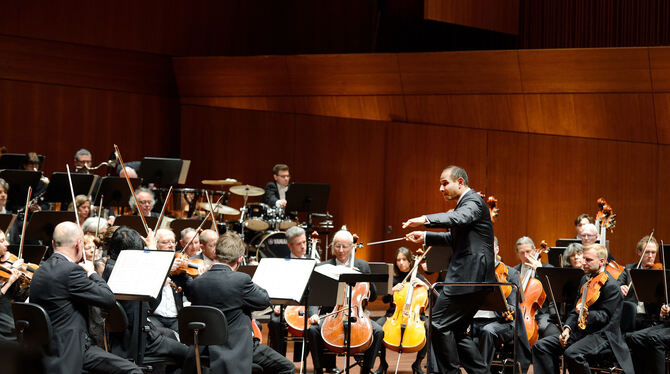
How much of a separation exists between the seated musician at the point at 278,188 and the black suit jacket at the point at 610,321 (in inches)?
183

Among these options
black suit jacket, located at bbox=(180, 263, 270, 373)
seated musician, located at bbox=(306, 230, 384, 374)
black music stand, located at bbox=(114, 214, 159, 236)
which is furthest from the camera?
black music stand, located at bbox=(114, 214, 159, 236)

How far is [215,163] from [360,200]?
7.65ft

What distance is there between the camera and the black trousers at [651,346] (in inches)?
233

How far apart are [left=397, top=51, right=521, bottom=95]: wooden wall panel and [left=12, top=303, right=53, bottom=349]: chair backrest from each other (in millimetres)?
6570

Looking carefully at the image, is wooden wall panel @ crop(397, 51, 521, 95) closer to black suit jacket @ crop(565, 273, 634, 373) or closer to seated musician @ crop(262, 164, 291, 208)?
seated musician @ crop(262, 164, 291, 208)

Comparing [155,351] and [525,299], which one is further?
[525,299]

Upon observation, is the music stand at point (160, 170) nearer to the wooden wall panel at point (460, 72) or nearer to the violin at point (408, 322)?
the wooden wall panel at point (460, 72)

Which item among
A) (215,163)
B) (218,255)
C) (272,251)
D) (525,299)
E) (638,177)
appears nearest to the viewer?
(218,255)

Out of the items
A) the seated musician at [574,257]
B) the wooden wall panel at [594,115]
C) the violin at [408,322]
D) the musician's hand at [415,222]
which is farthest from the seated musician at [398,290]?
the wooden wall panel at [594,115]

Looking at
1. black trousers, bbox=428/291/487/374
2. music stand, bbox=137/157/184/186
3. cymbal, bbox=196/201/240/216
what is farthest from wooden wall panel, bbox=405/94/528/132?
black trousers, bbox=428/291/487/374

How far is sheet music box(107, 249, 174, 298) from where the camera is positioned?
4535 mm

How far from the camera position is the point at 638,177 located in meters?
8.93

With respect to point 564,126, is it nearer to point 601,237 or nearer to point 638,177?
point 638,177

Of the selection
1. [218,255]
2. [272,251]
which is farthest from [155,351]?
[272,251]
